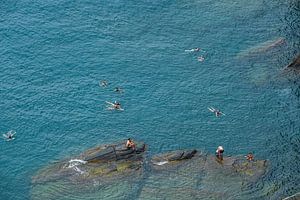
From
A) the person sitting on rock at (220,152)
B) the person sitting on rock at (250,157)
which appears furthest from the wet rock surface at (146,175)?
the person sitting on rock at (220,152)

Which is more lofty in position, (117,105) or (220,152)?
(117,105)

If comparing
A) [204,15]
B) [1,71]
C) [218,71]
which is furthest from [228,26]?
[1,71]

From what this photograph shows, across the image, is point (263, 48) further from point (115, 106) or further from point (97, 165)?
point (97, 165)

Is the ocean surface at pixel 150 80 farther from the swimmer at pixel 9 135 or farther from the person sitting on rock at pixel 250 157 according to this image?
the person sitting on rock at pixel 250 157

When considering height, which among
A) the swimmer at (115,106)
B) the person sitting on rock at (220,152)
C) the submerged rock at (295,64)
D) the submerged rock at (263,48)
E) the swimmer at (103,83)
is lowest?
the person sitting on rock at (220,152)

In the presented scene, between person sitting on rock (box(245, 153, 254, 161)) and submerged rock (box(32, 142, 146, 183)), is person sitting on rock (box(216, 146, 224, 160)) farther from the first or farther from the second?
submerged rock (box(32, 142, 146, 183))

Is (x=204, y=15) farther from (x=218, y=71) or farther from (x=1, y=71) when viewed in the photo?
(x=1, y=71)

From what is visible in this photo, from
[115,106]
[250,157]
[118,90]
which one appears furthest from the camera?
[118,90]

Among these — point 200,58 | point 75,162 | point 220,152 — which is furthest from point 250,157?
point 200,58

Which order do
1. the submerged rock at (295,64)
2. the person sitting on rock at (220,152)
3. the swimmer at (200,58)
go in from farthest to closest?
1. the swimmer at (200,58)
2. the submerged rock at (295,64)
3. the person sitting on rock at (220,152)
